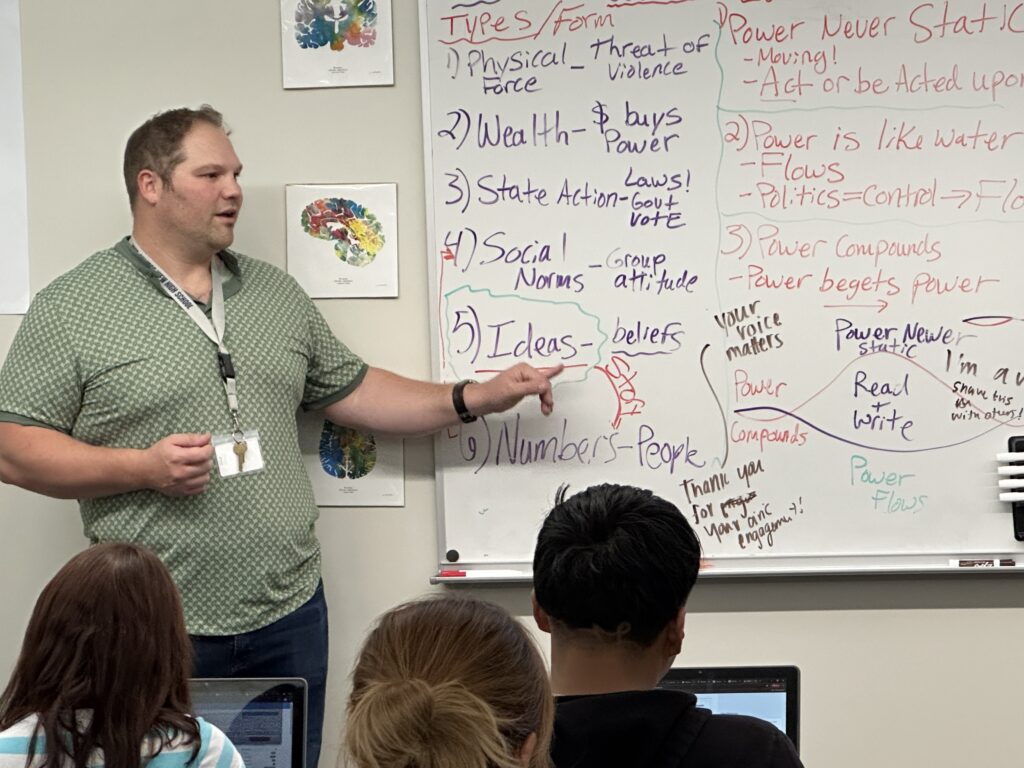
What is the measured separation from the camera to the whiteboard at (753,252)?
9.53 ft

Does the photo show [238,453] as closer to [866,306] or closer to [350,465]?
[350,465]

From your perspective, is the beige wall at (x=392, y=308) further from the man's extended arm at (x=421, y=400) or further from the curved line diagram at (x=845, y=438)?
the curved line diagram at (x=845, y=438)

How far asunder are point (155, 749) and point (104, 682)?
0.11 metres

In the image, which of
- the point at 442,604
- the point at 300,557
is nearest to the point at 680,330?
the point at 300,557

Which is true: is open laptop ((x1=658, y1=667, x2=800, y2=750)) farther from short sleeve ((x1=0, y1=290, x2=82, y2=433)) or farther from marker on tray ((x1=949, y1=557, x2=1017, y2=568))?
short sleeve ((x1=0, y1=290, x2=82, y2=433))

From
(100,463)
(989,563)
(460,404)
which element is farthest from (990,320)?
(100,463)

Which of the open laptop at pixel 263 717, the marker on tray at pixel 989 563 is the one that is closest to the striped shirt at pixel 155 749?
the open laptop at pixel 263 717

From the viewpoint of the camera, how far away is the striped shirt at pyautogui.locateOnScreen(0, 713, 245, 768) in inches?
62.4

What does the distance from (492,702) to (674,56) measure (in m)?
2.00

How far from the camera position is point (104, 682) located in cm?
165

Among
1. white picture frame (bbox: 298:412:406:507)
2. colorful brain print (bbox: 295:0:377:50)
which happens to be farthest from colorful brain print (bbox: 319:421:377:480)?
colorful brain print (bbox: 295:0:377:50)

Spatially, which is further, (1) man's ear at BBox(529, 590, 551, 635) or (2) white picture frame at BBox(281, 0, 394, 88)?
(2) white picture frame at BBox(281, 0, 394, 88)

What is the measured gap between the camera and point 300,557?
2.75 m

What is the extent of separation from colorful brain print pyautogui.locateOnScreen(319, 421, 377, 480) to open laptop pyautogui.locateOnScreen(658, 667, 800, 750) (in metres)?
1.21
